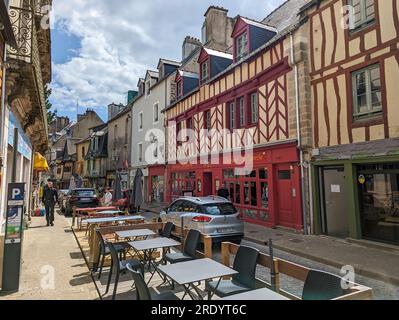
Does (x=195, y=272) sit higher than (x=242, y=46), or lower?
lower

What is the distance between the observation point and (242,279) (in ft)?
11.8

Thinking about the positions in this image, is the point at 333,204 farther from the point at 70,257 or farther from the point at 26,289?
the point at 26,289

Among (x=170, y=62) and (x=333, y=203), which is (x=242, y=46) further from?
(x=170, y=62)

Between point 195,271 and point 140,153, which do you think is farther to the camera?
point 140,153

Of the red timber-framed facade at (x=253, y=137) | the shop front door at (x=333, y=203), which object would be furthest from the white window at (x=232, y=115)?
the shop front door at (x=333, y=203)

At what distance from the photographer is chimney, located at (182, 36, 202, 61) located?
71.9 feet

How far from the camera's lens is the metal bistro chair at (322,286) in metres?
2.52

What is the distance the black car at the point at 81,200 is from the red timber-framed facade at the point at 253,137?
5.31 metres

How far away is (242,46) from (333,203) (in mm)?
7535

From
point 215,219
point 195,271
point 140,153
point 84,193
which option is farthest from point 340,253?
point 140,153

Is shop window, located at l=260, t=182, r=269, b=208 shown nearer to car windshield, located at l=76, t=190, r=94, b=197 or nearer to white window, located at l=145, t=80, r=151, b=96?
car windshield, located at l=76, t=190, r=94, b=197

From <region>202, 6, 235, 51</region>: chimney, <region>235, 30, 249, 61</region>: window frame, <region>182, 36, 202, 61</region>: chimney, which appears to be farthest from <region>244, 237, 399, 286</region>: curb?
<region>182, 36, 202, 61</region>: chimney

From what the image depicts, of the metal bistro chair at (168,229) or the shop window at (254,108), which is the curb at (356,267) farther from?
the shop window at (254,108)

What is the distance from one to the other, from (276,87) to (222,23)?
34.1 ft
